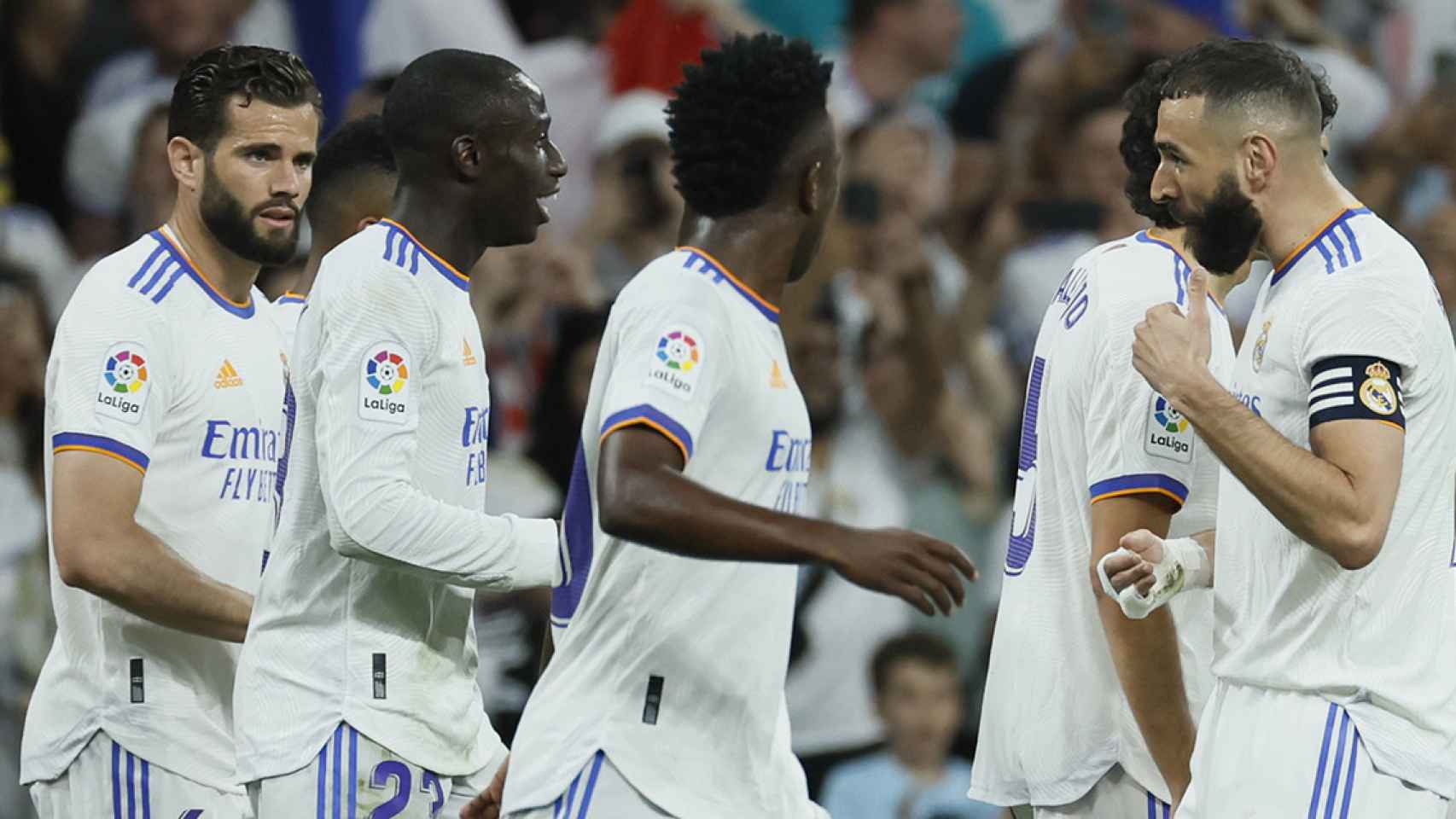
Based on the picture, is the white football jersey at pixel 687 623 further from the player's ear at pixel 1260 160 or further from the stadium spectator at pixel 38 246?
the stadium spectator at pixel 38 246

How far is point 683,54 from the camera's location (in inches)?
399

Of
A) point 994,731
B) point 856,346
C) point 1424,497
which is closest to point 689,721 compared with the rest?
point 994,731

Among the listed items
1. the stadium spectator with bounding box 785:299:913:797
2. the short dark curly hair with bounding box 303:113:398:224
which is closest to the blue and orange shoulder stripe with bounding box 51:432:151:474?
the short dark curly hair with bounding box 303:113:398:224

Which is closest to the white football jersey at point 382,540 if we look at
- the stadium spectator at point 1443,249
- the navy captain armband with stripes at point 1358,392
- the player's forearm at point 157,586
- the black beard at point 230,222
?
the player's forearm at point 157,586

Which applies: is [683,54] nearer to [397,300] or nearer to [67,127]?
[67,127]

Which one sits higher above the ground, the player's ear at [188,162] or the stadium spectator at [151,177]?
the stadium spectator at [151,177]

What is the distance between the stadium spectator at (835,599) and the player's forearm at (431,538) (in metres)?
4.05

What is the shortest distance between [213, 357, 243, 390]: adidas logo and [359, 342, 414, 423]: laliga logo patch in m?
0.88

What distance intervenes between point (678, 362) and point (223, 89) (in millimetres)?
1963

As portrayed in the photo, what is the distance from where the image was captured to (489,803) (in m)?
4.38

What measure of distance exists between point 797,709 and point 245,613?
4.03 meters

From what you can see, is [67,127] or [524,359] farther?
[67,127]

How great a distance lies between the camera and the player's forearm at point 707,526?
3.65m

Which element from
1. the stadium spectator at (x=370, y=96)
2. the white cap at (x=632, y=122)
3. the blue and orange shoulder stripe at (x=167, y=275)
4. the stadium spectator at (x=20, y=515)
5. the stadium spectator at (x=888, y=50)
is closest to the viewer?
the blue and orange shoulder stripe at (x=167, y=275)
